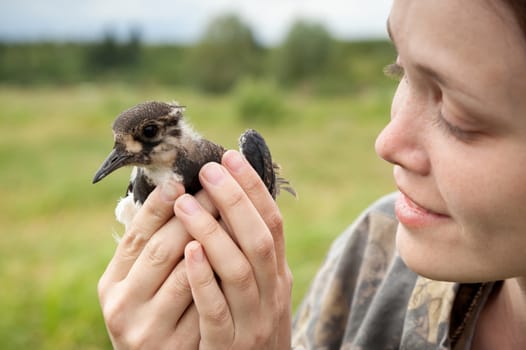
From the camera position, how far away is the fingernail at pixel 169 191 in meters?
2.23

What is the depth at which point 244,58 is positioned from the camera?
5131cm

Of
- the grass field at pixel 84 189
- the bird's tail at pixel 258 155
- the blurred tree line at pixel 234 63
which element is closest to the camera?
the bird's tail at pixel 258 155

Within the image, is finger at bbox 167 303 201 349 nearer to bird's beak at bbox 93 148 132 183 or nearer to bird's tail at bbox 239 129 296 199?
bird's beak at bbox 93 148 132 183

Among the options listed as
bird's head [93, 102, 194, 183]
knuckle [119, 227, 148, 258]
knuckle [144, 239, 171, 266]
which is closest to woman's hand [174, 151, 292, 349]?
knuckle [144, 239, 171, 266]

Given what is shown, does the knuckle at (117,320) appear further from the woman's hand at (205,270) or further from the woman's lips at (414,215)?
the woman's lips at (414,215)

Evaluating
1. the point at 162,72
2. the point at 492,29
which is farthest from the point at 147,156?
the point at 162,72

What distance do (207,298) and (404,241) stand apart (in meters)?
0.73

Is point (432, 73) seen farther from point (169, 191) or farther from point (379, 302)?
point (379, 302)

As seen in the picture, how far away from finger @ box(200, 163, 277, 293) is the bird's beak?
512mm

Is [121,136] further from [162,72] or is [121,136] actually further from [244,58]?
[162,72]

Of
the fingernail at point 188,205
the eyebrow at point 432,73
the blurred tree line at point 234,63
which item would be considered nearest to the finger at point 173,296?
the fingernail at point 188,205

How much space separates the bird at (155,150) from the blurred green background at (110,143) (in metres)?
0.43

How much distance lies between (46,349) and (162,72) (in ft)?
165

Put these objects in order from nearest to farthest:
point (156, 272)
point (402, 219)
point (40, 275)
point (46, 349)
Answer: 1. point (402, 219)
2. point (156, 272)
3. point (46, 349)
4. point (40, 275)
